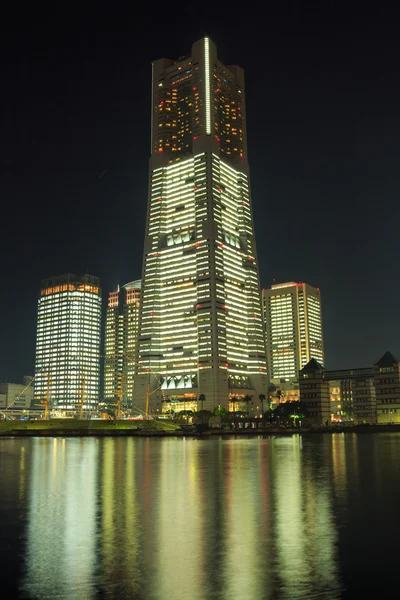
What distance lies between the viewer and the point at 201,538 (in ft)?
76.5

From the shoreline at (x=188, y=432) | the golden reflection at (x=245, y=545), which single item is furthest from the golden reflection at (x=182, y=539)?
the shoreline at (x=188, y=432)

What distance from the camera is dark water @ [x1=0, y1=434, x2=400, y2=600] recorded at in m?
17.0

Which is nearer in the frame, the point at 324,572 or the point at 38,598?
the point at 38,598

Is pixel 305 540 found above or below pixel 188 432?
above

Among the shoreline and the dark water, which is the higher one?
the dark water

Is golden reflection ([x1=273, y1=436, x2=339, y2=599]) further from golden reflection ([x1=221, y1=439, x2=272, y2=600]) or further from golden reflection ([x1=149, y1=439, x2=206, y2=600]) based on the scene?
golden reflection ([x1=149, y1=439, x2=206, y2=600])

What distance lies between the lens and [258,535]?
23781 mm

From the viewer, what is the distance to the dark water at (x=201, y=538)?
55.8 feet

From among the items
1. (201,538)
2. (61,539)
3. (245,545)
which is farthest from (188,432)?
(245,545)

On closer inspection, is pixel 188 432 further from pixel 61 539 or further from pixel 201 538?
pixel 201 538

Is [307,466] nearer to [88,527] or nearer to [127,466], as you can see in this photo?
[127,466]

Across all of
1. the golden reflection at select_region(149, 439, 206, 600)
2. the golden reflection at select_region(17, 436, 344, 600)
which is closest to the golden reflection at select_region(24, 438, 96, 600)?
the golden reflection at select_region(17, 436, 344, 600)

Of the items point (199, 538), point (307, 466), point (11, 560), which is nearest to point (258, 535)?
point (199, 538)

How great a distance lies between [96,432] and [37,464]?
127m
